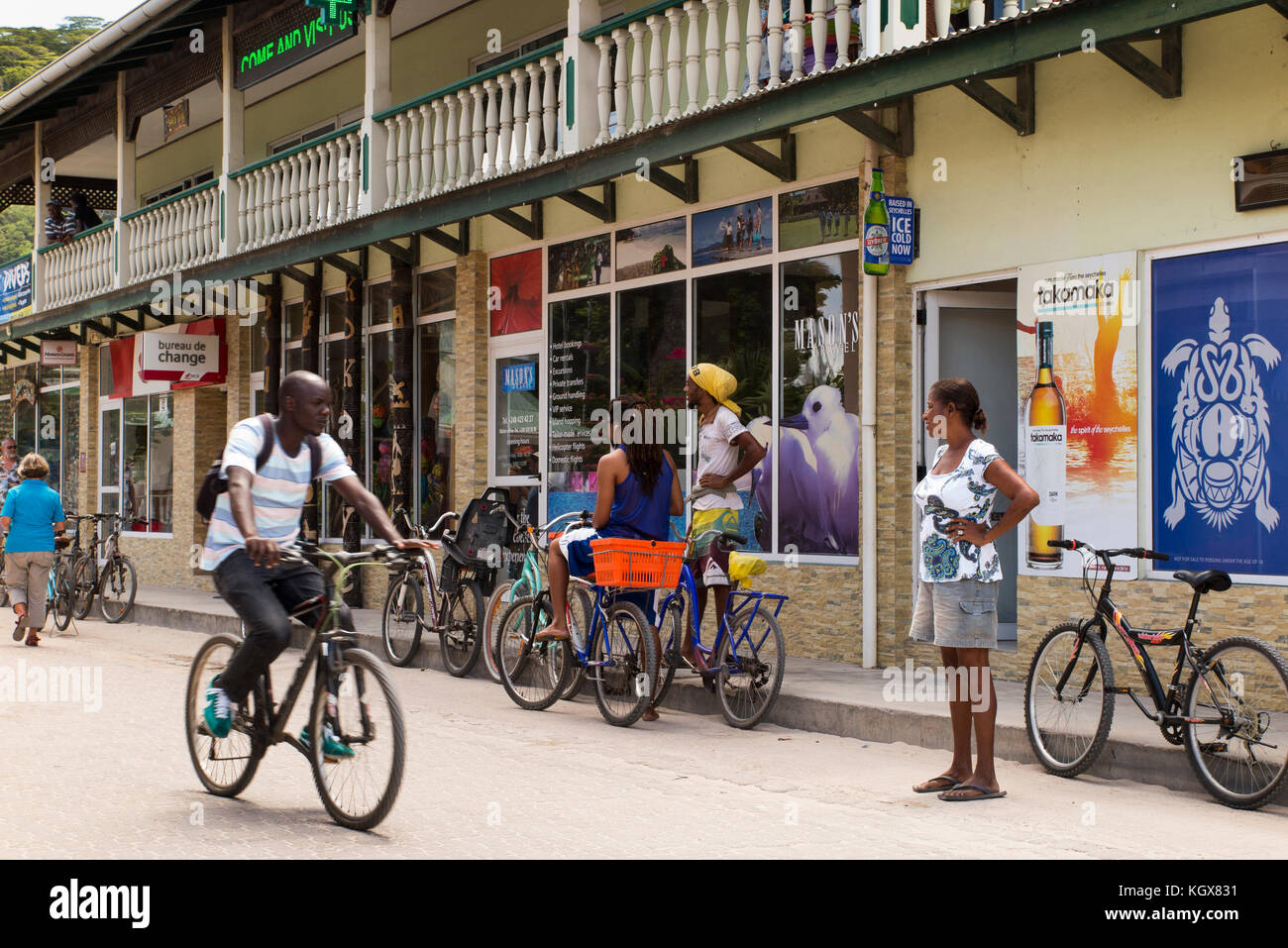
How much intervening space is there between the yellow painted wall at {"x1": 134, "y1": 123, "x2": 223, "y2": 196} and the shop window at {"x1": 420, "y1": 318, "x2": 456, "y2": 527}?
790cm

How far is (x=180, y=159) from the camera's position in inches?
939

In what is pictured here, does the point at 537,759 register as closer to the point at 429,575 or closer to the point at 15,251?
the point at 429,575

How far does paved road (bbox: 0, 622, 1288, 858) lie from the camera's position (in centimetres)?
577

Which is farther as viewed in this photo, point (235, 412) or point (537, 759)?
point (235, 412)

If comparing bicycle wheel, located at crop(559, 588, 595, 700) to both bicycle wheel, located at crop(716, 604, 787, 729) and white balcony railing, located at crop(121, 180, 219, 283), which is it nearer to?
bicycle wheel, located at crop(716, 604, 787, 729)

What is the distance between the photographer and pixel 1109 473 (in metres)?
9.35

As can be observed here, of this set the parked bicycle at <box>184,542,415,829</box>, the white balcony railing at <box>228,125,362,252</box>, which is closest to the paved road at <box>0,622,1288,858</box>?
the parked bicycle at <box>184,542,415,829</box>

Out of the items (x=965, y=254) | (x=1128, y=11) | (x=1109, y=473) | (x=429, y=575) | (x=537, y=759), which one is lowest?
(x=537, y=759)

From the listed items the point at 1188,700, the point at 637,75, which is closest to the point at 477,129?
the point at 637,75

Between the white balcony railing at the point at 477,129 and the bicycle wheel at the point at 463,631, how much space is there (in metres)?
3.86

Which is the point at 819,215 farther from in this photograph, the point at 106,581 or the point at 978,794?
the point at 106,581

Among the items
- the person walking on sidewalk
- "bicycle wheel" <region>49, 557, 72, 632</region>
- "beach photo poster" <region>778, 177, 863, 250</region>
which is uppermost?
"beach photo poster" <region>778, 177, 863, 250</region>
